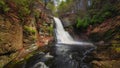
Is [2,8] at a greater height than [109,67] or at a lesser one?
greater

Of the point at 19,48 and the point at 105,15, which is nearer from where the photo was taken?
the point at 19,48

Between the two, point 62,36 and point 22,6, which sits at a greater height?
point 22,6

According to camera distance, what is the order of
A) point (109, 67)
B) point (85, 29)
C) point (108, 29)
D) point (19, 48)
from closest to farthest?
point (109, 67) < point (19, 48) < point (108, 29) < point (85, 29)

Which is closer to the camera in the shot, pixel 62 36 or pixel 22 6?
pixel 22 6

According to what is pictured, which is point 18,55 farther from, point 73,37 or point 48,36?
point 73,37

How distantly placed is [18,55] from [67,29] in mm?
15894

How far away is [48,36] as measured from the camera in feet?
63.0

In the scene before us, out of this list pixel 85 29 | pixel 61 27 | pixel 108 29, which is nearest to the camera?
pixel 108 29

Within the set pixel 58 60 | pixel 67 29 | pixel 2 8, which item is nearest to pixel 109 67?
pixel 58 60

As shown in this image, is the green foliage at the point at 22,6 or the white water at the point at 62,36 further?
the white water at the point at 62,36

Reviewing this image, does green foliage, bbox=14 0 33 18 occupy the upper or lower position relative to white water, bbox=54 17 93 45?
upper

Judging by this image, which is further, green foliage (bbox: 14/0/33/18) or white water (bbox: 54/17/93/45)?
white water (bbox: 54/17/93/45)

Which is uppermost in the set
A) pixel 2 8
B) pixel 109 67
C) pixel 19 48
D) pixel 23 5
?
pixel 23 5

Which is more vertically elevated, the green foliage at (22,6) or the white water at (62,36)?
the green foliage at (22,6)
